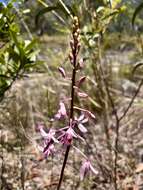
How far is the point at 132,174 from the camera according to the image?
2.80 meters

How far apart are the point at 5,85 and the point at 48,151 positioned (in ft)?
1.76

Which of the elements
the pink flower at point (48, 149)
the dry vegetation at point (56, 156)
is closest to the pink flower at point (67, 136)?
the pink flower at point (48, 149)

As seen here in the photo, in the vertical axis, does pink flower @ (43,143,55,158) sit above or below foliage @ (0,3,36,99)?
below

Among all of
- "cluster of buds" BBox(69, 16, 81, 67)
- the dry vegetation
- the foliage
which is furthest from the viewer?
the dry vegetation

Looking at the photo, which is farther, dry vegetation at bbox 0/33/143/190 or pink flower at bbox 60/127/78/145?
dry vegetation at bbox 0/33/143/190

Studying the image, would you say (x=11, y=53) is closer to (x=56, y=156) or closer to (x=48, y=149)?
(x=48, y=149)

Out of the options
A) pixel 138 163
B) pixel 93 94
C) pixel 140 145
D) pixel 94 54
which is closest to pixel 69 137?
pixel 94 54

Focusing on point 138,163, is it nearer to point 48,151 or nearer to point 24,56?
point 24,56

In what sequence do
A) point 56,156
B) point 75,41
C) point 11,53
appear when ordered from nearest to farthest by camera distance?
point 75,41 → point 11,53 → point 56,156

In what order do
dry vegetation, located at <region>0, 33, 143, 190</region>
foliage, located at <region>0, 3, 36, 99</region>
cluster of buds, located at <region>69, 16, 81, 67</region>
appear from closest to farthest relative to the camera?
cluster of buds, located at <region>69, 16, 81, 67</region>, foliage, located at <region>0, 3, 36, 99</region>, dry vegetation, located at <region>0, 33, 143, 190</region>

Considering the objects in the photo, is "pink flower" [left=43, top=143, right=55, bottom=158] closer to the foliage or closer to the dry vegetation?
the dry vegetation

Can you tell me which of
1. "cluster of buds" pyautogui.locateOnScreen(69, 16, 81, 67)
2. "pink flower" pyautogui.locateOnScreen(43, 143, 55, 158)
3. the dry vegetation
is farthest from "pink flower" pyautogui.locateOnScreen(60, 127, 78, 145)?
the dry vegetation

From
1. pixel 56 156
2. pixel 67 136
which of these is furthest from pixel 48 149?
pixel 56 156

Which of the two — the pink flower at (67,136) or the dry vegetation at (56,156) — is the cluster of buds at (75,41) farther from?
the dry vegetation at (56,156)
